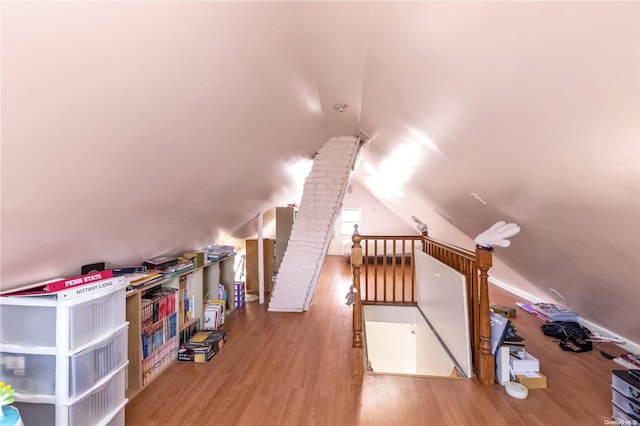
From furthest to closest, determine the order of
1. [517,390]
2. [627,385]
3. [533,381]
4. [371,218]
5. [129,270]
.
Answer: [371,218]
[129,270]
[533,381]
[517,390]
[627,385]

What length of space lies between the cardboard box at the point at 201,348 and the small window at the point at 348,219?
5.91m

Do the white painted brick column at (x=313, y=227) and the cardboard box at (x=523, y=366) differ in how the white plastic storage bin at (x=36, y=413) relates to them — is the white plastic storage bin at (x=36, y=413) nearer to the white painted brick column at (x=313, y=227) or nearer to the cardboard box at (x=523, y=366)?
the white painted brick column at (x=313, y=227)

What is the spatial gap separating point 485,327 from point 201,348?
2386 millimetres

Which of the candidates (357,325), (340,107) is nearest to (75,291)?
(357,325)

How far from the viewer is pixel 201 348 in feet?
8.55

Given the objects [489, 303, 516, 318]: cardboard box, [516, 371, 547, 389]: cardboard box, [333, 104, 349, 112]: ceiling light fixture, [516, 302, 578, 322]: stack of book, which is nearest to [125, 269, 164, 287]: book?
[333, 104, 349, 112]: ceiling light fixture

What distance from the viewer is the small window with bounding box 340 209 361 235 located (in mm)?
8500

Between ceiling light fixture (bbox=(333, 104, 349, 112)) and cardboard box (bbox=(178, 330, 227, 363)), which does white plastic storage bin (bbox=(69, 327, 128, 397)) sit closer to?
cardboard box (bbox=(178, 330, 227, 363))

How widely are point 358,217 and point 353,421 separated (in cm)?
690

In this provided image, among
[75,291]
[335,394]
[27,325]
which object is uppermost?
[75,291]

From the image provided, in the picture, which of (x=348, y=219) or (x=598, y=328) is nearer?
(x=598, y=328)

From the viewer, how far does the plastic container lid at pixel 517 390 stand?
201cm

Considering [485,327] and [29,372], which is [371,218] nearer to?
[485,327]

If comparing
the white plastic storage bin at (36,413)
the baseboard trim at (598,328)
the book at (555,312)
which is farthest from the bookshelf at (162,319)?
the baseboard trim at (598,328)
